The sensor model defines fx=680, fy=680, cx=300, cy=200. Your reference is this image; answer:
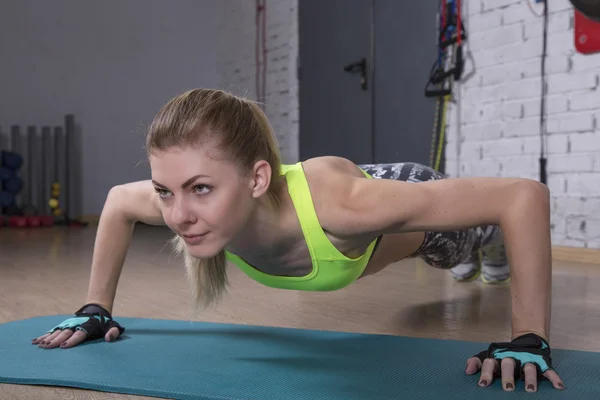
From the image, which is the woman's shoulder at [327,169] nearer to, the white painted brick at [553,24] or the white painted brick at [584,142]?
the white painted brick at [584,142]

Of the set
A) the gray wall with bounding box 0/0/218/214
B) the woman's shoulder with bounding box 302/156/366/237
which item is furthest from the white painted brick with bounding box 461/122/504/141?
the gray wall with bounding box 0/0/218/214

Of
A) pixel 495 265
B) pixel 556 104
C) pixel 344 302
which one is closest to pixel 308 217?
pixel 344 302

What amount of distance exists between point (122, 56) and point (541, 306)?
20.9 feet

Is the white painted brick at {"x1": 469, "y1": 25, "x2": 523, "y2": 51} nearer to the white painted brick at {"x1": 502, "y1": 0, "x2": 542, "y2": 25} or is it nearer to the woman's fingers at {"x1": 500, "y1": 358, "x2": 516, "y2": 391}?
the white painted brick at {"x1": 502, "y1": 0, "x2": 542, "y2": 25}

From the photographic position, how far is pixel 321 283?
159cm

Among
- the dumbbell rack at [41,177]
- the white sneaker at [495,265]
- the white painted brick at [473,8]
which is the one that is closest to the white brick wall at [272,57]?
the dumbbell rack at [41,177]

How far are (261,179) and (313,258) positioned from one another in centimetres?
25

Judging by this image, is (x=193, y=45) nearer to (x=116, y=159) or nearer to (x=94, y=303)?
(x=116, y=159)

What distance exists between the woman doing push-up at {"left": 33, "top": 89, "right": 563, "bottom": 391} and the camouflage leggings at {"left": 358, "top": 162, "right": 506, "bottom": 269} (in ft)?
1.55

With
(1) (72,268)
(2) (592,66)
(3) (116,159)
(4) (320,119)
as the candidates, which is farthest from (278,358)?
(3) (116,159)

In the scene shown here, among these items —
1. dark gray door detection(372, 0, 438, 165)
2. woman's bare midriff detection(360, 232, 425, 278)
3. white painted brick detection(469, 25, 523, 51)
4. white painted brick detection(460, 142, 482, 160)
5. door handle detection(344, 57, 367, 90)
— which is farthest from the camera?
door handle detection(344, 57, 367, 90)

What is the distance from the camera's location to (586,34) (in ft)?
10.9

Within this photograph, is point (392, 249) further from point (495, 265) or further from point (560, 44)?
point (560, 44)

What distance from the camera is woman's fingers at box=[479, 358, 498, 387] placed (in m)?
1.26
